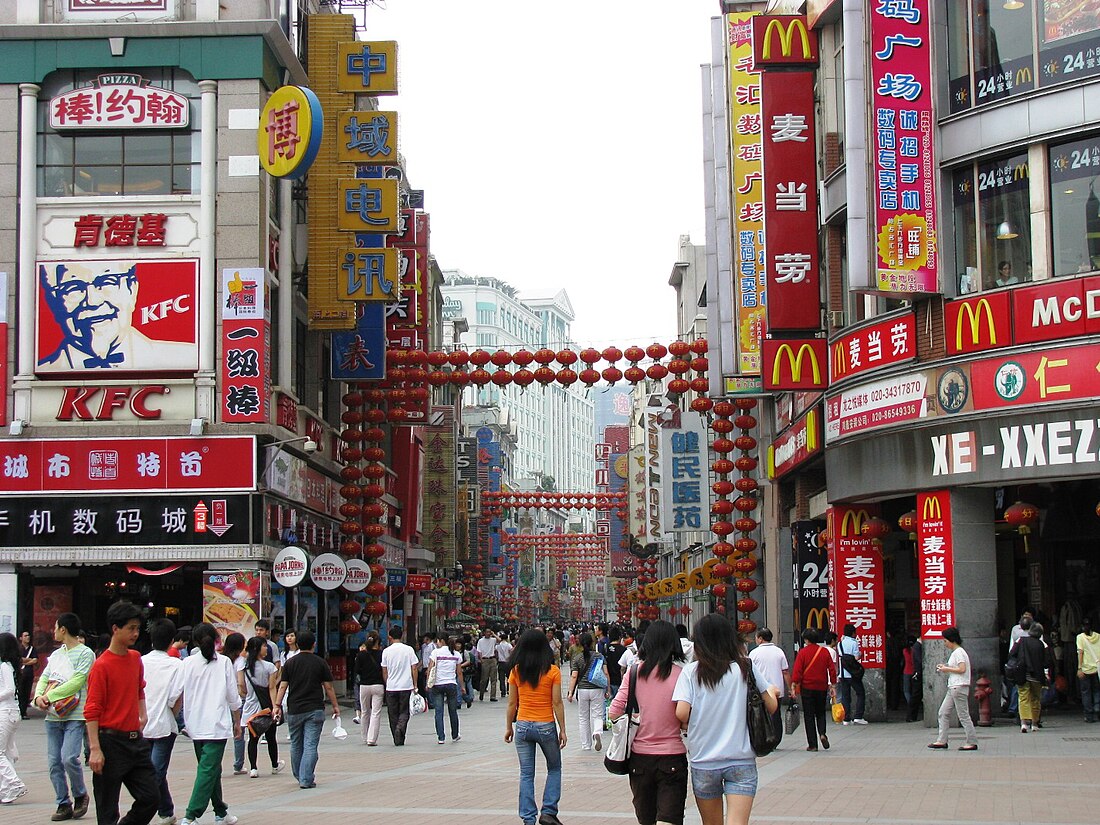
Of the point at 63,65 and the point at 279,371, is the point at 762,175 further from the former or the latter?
the point at 63,65

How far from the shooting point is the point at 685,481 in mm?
45156

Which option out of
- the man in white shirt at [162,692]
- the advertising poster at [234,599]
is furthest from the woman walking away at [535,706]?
the advertising poster at [234,599]

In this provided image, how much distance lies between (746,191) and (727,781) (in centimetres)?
1912

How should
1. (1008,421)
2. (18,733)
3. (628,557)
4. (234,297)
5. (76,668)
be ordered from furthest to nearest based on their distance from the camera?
(628,557) < (234,297) < (18,733) < (1008,421) < (76,668)

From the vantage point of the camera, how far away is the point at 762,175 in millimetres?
26984

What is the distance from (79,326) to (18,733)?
8.06m

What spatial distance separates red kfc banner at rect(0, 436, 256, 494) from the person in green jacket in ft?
49.9

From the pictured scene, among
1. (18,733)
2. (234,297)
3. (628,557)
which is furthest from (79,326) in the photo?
(628,557)

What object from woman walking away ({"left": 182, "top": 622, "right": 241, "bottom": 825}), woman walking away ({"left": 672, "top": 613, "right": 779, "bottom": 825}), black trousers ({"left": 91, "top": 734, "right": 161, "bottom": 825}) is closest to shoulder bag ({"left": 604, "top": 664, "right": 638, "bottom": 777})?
woman walking away ({"left": 672, "top": 613, "right": 779, "bottom": 825})

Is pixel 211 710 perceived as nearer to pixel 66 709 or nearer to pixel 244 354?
pixel 66 709

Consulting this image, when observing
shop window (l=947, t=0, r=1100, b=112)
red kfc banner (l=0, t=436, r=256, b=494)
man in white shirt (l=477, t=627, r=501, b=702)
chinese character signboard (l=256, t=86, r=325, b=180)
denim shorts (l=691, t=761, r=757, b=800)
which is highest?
chinese character signboard (l=256, t=86, r=325, b=180)

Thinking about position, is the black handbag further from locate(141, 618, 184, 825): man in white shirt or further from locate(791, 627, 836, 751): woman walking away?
locate(791, 627, 836, 751): woman walking away

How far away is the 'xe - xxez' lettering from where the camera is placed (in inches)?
1161

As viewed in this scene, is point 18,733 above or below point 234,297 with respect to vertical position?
below
